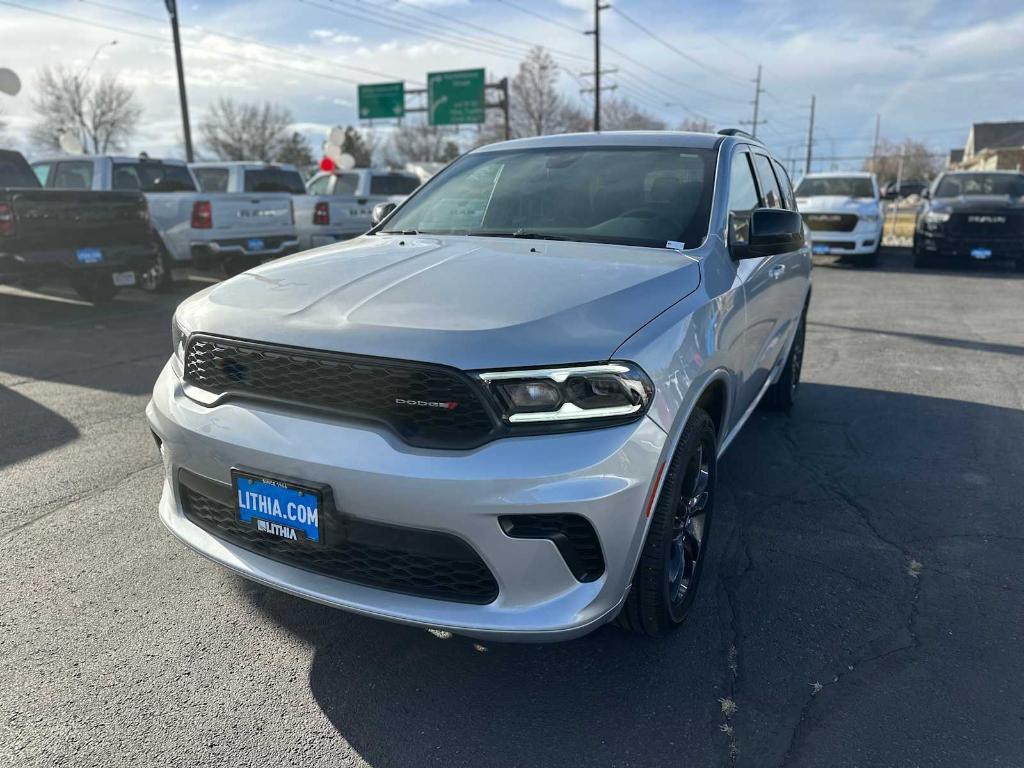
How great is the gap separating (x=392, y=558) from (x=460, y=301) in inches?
31.0

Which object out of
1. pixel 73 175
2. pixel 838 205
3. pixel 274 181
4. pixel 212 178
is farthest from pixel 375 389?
pixel 838 205

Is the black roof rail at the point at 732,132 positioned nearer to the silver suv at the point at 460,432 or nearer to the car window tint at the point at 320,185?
the silver suv at the point at 460,432

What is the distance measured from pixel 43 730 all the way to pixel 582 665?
5.42ft

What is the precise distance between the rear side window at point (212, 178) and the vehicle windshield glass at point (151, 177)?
1.12 meters

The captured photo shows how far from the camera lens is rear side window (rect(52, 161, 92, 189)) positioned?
1112 centimetres

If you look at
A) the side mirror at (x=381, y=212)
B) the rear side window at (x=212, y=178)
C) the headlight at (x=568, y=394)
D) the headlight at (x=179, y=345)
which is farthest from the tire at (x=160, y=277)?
the headlight at (x=568, y=394)

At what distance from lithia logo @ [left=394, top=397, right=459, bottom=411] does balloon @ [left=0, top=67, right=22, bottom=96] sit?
16.6 m

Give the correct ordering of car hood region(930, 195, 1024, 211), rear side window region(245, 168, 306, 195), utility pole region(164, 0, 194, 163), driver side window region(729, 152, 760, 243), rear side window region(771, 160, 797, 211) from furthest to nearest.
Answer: utility pole region(164, 0, 194, 163), car hood region(930, 195, 1024, 211), rear side window region(245, 168, 306, 195), rear side window region(771, 160, 797, 211), driver side window region(729, 152, 760, 243)

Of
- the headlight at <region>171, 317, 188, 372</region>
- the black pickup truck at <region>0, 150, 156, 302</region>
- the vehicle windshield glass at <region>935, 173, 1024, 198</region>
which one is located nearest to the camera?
the headlight at <region>171, 317, 188, 372</region>

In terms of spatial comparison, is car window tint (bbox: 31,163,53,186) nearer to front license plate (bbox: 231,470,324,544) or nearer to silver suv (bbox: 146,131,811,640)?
silver suv (bbox: 146,131,811,640)

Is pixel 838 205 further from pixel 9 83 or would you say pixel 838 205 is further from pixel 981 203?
pixel 9 83

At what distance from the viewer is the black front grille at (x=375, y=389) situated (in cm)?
207

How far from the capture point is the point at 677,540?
2.64m

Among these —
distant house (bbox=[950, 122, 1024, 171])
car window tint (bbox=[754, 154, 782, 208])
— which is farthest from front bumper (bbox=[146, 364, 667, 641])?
distant house (bbox=[950, 122, 1024, 171])
